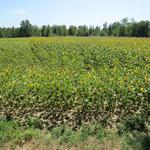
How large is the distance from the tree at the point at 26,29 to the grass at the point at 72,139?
7735 centimetres

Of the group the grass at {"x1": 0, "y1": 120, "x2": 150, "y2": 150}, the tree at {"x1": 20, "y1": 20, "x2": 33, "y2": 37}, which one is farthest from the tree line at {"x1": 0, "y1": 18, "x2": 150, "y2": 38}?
the grass at {"x1": 0, "y1": 120, "x2": 150, "y2": 150}

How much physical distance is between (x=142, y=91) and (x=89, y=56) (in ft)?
37.8

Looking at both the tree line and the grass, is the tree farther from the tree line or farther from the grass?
the grass

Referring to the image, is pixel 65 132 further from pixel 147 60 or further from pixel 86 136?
pixel 147 60

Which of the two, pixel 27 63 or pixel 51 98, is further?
pixel 27 63

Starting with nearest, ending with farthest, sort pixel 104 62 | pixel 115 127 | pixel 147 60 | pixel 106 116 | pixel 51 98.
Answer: pixel 115 127
pixel 106 116
pixel 51 98
pixel 147 60
pixel 104 62

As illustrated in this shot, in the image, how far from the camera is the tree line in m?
69.8

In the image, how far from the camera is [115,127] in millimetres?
5961

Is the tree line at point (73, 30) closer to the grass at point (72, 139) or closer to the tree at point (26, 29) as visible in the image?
the tree at point (26, 29)

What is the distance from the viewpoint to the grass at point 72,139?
16.5ft

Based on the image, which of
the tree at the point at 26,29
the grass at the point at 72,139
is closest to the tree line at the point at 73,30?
the tree at the point at 26,29

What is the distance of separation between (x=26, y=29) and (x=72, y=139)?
258 ft

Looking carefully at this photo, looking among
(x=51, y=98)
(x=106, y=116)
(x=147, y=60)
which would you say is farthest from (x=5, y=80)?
(x=147, y=60)

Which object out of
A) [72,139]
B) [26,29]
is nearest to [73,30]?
[26,29]
